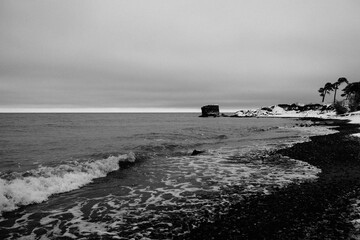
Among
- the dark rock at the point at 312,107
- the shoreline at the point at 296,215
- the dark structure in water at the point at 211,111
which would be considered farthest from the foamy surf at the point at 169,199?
the dark structure in water at the point at 211,111

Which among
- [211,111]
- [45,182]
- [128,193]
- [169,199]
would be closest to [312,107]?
[211,111]

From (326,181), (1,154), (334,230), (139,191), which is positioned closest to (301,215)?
(334,230)

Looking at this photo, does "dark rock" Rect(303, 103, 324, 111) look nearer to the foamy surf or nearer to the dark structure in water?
the dark structure in water

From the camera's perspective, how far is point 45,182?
13266 mm

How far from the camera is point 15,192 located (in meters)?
11.0

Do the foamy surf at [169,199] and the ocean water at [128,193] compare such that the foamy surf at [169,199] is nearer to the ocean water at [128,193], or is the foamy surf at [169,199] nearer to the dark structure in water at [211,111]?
the ocean water at [128,193]

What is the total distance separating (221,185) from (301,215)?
16.7ft

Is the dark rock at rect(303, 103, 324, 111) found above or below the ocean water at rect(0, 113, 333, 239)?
above

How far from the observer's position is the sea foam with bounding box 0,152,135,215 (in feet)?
35.5

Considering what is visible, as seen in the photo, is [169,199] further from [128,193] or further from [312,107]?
[312,107]

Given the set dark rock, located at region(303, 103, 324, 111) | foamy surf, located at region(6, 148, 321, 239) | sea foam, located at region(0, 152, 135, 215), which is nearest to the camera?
foamy surf, located at region(6, 148, 321, 239)

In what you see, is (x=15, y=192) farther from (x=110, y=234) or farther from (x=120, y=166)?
(x=120, y=166)

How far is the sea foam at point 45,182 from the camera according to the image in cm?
1081

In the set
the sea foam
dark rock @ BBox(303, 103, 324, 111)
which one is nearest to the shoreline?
the sea foam
